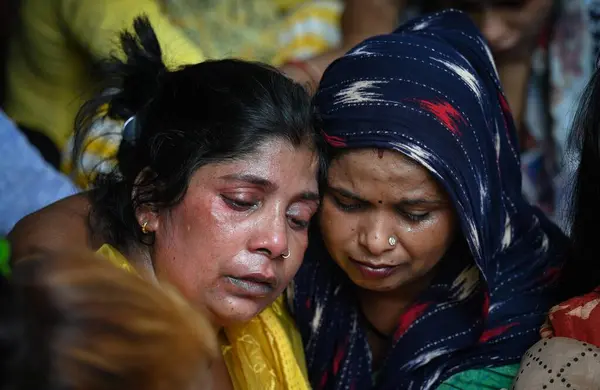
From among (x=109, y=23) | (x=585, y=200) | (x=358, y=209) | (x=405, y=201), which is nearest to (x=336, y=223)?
(x=358, y=209)

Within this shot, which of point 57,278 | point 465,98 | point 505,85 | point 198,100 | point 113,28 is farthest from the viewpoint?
point 505,85

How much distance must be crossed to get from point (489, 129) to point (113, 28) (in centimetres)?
146

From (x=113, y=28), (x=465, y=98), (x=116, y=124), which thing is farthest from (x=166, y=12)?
(x=465, y=98)

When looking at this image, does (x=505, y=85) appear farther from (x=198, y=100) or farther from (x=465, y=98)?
(x=198, y=100)

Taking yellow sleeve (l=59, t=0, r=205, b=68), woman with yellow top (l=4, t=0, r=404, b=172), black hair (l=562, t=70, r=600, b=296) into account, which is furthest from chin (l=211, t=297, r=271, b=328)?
woman with yellow top (l=4, t=0, r=404, b=172)

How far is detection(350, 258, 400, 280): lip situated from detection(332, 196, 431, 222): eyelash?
0.42 feet

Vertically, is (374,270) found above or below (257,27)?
below

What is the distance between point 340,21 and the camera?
3.75 m

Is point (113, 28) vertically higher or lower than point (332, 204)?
higher

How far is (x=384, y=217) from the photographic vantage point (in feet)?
7.23

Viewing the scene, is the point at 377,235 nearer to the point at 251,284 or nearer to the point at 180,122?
the point at 251,284

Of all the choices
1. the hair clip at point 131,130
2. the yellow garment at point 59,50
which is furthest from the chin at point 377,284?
the yellow garment at point 59,50

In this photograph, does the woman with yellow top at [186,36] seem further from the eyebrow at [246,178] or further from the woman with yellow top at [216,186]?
the eyebrow at [246,178]

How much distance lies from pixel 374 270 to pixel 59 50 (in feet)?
5.93
